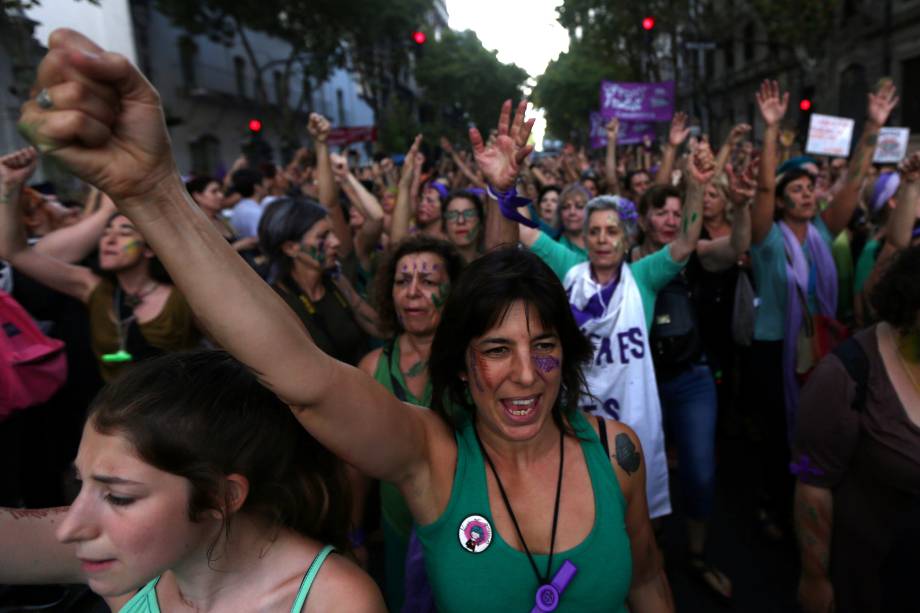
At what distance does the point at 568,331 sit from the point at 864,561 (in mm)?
1346

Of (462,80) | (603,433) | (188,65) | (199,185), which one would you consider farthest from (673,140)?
(462,80)

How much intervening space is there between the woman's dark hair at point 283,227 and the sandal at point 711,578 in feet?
8.56

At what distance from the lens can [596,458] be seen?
1.69 m

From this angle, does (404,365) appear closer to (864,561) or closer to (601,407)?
(601,407)

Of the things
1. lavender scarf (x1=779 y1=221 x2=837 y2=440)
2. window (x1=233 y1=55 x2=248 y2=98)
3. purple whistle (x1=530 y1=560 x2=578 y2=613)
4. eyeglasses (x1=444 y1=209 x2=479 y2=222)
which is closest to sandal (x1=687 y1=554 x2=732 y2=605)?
lavender scarf (x1=779 y1=221 x2=837 y2=440)

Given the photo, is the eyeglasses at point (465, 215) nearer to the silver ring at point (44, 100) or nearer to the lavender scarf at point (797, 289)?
the lavender scarf at point (797, 289)

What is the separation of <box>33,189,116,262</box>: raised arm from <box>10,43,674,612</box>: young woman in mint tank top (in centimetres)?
221

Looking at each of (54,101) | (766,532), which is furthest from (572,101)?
(54,101)

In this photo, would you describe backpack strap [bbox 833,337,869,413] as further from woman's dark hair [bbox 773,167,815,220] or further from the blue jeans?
woman's dark hair [bbox 773,167,815,220]

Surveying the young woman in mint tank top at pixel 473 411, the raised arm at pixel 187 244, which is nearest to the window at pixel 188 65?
the young woman in mint tank top at pixel 473 411

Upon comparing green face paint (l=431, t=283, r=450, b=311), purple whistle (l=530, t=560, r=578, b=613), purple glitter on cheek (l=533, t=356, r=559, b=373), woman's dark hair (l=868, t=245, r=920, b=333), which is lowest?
purple whistle (l=530, t=560, r=578, b=613)

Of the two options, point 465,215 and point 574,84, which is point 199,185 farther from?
point 574,84

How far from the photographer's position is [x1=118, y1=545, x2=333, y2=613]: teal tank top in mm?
1167

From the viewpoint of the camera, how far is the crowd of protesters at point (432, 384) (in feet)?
3.44
